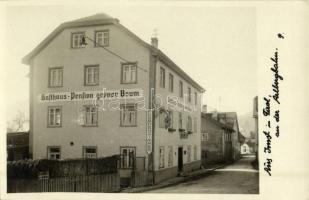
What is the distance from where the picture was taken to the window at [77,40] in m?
6.32

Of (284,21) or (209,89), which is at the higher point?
(284,21)

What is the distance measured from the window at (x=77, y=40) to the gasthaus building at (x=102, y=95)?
0.01 m

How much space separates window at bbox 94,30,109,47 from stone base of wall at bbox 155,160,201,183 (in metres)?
1.93

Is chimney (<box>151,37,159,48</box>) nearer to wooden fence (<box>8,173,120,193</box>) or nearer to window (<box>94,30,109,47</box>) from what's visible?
window (<box>94,30,109,47</box>)

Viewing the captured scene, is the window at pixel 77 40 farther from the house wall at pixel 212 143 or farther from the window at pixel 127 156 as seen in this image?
the house wall at pixel 212 143

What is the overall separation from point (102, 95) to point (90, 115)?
1.01 feet

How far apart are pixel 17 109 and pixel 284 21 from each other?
11.4 feet

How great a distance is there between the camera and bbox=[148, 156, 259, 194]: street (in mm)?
5711

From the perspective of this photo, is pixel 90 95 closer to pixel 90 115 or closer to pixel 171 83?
pixel 90 115

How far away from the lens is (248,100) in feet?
19.1

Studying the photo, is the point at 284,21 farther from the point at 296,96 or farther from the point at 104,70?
the point at 104,70

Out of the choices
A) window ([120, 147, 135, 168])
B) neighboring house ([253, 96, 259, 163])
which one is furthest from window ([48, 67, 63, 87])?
neighboring house ([253, 96, 259, 163])

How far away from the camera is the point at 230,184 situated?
5992 mm

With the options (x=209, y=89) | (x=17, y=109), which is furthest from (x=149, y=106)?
(x=17, y=109)
